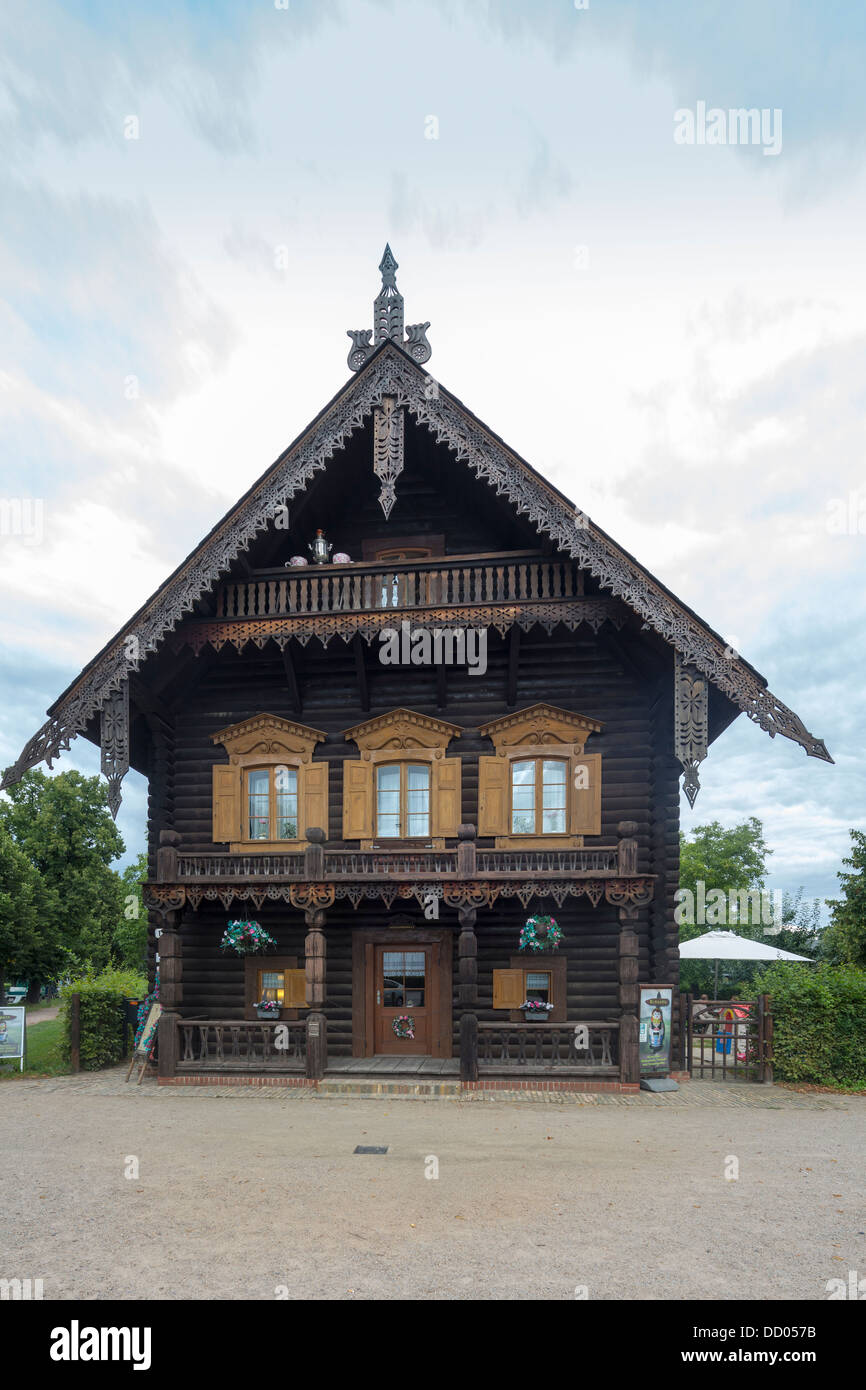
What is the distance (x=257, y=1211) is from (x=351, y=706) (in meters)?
11.0

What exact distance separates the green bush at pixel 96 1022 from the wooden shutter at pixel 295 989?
11.8ft

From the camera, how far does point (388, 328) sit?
17094 millimetres

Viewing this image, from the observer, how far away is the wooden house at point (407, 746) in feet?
50.0

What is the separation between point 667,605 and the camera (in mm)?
15180

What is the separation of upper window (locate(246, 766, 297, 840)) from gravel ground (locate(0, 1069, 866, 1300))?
5.34 metres

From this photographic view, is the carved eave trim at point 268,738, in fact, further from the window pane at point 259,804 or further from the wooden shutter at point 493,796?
the wooden shutter at point 493,796

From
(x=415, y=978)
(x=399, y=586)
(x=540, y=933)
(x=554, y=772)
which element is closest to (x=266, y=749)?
(x=399, y=586)

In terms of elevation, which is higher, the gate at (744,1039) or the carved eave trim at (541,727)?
the carved eave trim at (541,727)

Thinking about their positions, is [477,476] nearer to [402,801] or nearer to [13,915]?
[402,801]

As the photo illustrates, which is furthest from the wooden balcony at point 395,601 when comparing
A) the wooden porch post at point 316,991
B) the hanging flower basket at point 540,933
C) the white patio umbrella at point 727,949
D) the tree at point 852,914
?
the tree at point 852,914

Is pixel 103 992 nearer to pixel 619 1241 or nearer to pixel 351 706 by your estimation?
pixel 351 706

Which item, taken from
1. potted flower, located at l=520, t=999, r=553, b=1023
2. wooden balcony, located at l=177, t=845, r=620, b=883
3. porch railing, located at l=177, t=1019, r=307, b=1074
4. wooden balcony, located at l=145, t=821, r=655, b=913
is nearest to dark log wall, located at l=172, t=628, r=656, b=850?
wooden balcony, located at l=177, t=845, r=620, b=883

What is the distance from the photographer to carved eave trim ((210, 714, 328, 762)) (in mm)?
17922

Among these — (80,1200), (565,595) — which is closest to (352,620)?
(565,595)
